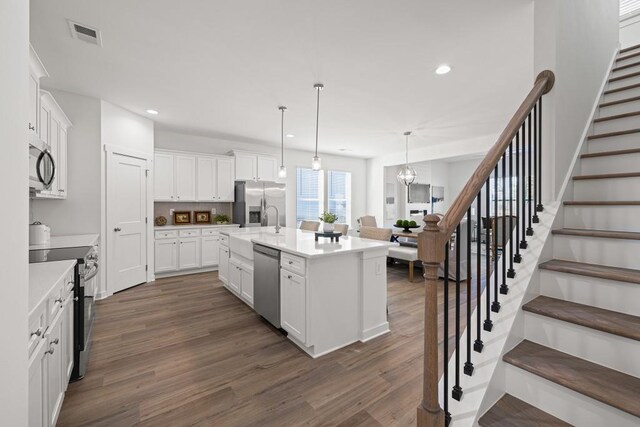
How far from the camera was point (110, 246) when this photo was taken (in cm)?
399

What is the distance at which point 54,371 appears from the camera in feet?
5.09

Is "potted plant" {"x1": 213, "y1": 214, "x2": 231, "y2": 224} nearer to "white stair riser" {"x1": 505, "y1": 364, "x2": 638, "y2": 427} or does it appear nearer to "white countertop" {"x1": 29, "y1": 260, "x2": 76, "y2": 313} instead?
"white countertop" {"x1": 29, "y1": 260, "x2": 76, "y2": 313}

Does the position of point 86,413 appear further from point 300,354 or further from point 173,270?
point 173,270

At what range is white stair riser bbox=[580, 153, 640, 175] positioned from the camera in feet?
6.13

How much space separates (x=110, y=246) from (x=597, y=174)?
553 centimetres

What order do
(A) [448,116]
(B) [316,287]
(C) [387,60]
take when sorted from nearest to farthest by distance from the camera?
(B) [316,287]
(C) [387,60]
(A) [448,116]

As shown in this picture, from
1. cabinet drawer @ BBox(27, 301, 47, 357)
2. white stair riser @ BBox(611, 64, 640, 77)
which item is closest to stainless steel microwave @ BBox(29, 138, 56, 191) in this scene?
cabinet drawer @ BBox(27, 301, 47, 357)

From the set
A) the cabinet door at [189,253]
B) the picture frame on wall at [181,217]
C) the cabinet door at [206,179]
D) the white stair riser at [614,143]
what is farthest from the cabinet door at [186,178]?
the white stair riser at [614,143]

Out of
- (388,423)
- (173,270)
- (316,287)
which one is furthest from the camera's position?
(173,270)

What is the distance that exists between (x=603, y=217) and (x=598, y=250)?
1.04ft

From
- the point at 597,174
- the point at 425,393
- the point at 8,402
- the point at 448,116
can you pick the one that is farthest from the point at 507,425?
the point at 448,116

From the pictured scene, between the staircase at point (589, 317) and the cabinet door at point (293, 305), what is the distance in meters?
1.50

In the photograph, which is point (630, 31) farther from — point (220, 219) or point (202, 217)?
→ point (202, 217)

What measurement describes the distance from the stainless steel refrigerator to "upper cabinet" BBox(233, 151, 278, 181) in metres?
0.22
